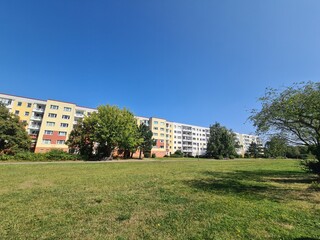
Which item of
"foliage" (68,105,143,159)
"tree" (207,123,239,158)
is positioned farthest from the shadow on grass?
"tree" (207,123,239,158)

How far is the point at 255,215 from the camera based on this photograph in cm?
585

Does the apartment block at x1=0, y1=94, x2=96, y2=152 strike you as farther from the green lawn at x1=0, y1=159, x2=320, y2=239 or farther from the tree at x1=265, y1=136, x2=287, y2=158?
the tree at x1=265, y1=136, x2=287, y2=158

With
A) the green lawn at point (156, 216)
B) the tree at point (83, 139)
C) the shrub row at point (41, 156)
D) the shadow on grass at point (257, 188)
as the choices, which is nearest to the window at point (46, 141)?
the tree at point (83, 139)

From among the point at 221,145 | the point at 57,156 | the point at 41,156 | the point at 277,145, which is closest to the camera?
the point at 277,145

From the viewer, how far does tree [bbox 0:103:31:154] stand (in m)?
36.1

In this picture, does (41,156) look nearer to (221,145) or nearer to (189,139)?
(221,145)

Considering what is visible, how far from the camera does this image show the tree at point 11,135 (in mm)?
36094

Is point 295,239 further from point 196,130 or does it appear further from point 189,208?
point 196,130

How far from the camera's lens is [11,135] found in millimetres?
37406

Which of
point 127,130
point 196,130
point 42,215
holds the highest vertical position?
point 196,130

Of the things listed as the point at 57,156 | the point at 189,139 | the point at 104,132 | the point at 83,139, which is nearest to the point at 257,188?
the point at 104,132

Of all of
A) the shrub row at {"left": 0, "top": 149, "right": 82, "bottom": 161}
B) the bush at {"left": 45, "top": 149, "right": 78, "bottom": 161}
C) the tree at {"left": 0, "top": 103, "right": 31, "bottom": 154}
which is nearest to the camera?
the shrub row at {"left": 0, "top": 149, "right": 82, "bottom": 161}

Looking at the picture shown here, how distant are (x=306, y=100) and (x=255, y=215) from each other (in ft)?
31.1

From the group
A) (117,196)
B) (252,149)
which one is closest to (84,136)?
(117,196)
